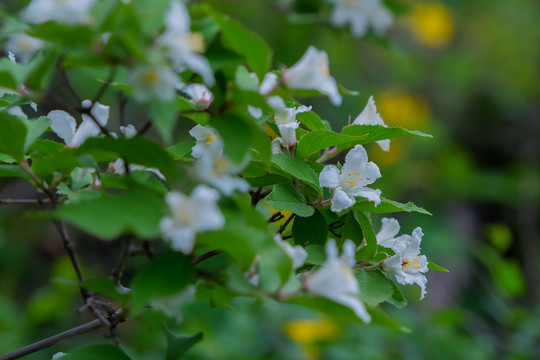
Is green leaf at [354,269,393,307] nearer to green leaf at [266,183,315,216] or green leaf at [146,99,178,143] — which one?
green leaf at [266,183,315,216]

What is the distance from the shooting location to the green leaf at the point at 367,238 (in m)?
0.78

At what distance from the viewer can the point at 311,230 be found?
799 mm

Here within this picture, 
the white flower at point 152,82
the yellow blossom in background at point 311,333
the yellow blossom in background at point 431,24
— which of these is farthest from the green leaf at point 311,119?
the yellow blossom in background at point 431,24

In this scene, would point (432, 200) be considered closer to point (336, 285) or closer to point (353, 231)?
point (353, 231)

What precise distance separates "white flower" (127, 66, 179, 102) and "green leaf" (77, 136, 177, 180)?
0.25 feet

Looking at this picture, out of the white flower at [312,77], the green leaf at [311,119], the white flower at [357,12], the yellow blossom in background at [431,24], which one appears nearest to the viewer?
the white flower at [312,77]

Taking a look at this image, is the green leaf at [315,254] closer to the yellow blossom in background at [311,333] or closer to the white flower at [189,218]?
the white flower at [189,218]

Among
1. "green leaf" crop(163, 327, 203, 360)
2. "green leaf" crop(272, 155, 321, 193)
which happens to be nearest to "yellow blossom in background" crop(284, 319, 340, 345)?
"green leaf" crop(163, 327, 203, 360)

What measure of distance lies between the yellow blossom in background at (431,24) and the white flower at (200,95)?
3508 millimetres

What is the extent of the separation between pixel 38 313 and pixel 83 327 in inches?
56.6

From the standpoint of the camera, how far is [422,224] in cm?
351

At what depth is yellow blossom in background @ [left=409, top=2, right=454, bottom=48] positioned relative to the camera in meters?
4.03

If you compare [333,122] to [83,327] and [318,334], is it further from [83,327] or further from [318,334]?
[83,327]

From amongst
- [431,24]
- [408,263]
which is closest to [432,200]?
[431,24]
